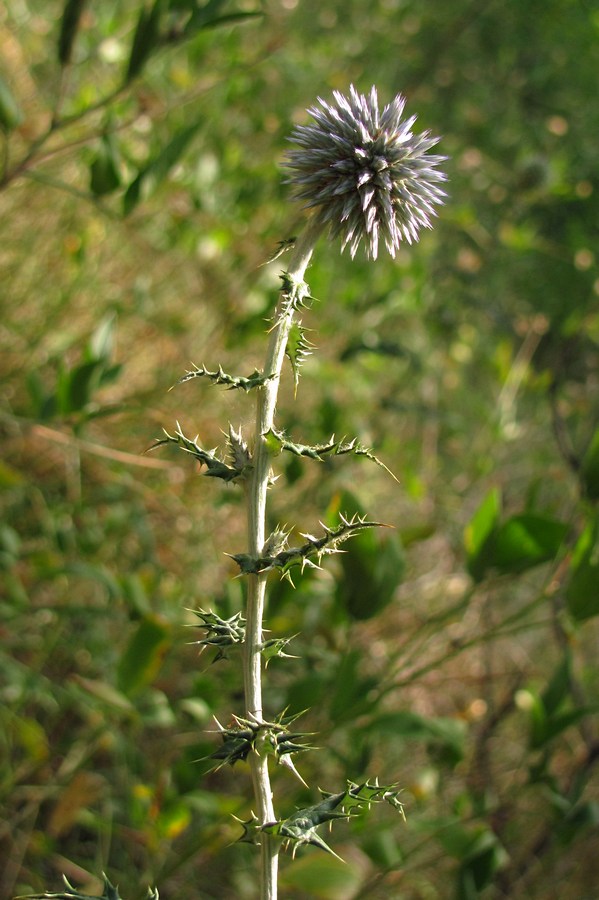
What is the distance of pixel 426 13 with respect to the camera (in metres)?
2.42

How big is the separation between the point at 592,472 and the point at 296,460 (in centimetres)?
45

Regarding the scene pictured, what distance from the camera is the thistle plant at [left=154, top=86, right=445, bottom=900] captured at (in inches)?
24.8

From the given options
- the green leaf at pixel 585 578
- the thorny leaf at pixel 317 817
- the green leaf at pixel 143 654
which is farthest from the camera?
the green leaf at pixel 143 654

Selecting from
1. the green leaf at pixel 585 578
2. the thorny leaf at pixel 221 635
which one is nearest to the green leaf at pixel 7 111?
the thorny leaf at pixel 221 635

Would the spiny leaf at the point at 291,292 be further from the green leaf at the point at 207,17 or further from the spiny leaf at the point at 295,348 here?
the green leaf at the point at 207,17

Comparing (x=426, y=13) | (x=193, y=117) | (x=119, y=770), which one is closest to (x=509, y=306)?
(x=426, y=13)

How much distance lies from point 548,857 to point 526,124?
69.9 inches

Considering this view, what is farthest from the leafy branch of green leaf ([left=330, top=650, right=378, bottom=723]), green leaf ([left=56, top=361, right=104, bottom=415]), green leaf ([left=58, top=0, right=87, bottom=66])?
green leaf ([left=58, top=0, right=87, bottom=66])

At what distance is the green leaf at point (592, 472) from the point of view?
3.31ft

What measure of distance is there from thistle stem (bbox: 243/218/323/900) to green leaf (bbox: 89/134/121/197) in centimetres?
56

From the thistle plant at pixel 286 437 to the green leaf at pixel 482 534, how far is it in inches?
15.4

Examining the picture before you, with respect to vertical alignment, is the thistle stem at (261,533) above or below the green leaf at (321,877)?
above

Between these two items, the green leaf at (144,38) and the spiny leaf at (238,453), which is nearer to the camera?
the spiny leaf at (238,453)

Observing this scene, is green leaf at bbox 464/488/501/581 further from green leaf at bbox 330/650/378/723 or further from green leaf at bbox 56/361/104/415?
green leaf at bbox 56/361/104/415
